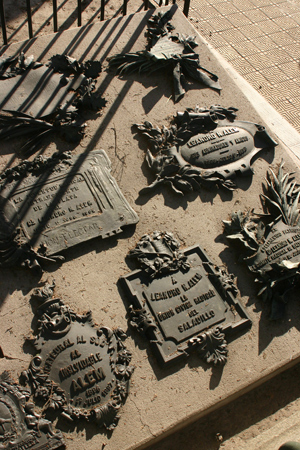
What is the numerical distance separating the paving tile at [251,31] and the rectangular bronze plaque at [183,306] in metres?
4.62

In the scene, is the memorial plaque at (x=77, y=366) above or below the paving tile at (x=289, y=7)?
below

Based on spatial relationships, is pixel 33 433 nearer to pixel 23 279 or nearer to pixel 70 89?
pixel 23 279

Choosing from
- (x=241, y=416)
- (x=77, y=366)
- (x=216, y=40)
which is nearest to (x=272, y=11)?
(x=216, y=40)

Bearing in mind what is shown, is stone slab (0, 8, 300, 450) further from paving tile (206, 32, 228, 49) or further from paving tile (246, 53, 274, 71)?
paving tile (206, 32, 228, 49)

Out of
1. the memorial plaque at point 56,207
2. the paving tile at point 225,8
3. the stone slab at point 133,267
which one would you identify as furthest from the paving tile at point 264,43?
the memorial plaque at point 56,207

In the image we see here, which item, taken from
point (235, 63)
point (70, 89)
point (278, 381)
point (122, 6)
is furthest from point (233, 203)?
point (122, 6)

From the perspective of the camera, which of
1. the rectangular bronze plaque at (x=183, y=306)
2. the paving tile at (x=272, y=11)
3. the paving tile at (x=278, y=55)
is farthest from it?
the paving tile at (x=272, y=11)

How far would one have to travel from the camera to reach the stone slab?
9.98 ft

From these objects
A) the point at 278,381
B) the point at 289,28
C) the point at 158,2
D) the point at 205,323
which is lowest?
the point at 278,381

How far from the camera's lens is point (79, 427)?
2865 millimetres

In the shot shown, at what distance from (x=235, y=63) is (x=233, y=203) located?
309 centimetres

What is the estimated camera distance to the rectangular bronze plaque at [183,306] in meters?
3.27

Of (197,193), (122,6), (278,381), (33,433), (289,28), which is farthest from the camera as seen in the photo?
(289,28)

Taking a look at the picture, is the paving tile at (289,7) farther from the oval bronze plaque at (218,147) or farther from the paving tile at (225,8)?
the oval bronze plaque at (218,147)
